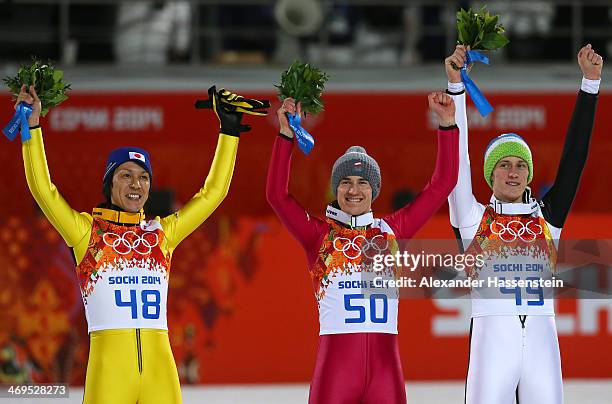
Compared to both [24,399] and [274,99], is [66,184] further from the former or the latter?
[24,399]

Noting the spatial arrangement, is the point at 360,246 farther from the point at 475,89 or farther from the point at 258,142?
the point at 258,142

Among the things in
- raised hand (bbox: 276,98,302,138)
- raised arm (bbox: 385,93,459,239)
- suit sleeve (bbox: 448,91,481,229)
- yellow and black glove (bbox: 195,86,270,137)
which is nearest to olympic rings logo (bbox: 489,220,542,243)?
suit sleeve (bbox: 448,91,481,229)

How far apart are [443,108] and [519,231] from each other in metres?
0.82

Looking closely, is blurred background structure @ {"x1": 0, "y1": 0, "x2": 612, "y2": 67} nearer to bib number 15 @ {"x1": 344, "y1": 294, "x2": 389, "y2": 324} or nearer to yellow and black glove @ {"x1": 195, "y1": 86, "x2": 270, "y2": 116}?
yellow and black glove @ {"x1": 195, "y1": 86, "x2": 270, "y2": 116}

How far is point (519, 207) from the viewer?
7379 millimetres

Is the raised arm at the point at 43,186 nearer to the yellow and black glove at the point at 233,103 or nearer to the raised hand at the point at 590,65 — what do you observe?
the yellow and black glove at the point at 233,103

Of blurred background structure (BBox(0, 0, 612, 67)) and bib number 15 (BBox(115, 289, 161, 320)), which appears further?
blurred background structure (BBox(0, 0, 612, 67))

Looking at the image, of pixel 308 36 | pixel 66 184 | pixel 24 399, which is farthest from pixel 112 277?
pixel 308 36

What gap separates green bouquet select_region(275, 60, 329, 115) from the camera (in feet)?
24.6

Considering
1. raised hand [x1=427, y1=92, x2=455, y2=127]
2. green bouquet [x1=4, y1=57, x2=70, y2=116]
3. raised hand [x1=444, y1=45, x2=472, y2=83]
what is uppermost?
raised hand [x1=444, y1=45, x2=472, y2=83]

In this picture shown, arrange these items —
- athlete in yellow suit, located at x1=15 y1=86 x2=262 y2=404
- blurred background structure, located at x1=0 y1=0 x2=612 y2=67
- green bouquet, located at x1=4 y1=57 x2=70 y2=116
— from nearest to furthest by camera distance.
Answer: athlete in yellow suit, located at x1=15 y1=86 x2=262 y2=404
green bouquet, located at x1=4 y1=57 x2=70 y2=116
blurred background structure, located at x1=0 y1=0 x2=612 y2=67

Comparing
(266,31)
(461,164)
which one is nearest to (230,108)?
(461,164)

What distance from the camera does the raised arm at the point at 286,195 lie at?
24.0 feet

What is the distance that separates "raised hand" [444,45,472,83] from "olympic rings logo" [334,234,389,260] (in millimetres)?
973
